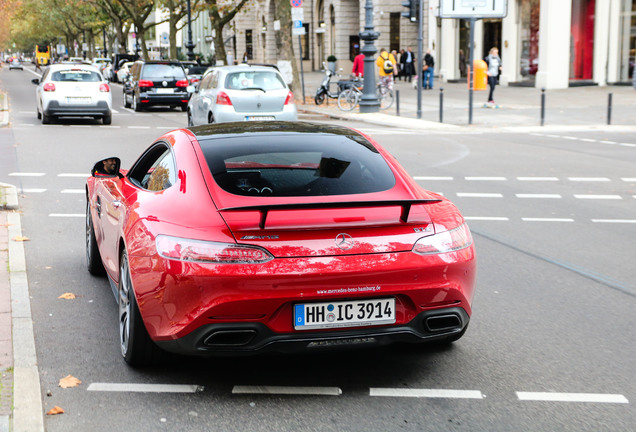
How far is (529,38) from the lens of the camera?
38250 mm

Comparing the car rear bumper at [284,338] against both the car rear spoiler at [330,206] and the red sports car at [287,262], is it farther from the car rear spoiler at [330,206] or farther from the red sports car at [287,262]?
the car rear spoiler at [330,206]

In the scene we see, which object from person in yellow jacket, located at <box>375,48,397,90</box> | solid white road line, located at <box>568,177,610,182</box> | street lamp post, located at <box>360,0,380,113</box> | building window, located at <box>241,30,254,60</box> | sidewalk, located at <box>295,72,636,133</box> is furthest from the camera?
building window, located at <box>241,30,254,60</box>

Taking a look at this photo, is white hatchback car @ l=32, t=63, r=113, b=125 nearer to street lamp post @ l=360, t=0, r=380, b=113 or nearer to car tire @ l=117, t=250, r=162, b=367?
street lamp post @ l=360, t=0, r=380, b=113

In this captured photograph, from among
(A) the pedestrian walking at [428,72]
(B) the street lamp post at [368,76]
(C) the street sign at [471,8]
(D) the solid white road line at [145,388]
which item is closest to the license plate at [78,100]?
(B) the street lamp post at [368,76]

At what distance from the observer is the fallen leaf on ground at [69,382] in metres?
4.64

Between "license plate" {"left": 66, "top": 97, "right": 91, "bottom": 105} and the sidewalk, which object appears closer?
the sidewalk

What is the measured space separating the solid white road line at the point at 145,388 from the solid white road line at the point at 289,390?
9.0 inches

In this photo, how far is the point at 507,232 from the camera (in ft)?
29.8

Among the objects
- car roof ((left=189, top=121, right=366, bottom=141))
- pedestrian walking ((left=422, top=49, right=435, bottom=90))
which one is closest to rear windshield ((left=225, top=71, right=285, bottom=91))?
car roof ((left=189, top=121, right=366, bottom=141))

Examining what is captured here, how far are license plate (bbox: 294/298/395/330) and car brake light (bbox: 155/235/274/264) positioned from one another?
0.31 metres

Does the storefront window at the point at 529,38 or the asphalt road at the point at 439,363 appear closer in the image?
the asphalt road at the point at 439,363

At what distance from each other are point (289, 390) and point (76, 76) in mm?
20636

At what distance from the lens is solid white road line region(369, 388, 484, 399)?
446 centimetres

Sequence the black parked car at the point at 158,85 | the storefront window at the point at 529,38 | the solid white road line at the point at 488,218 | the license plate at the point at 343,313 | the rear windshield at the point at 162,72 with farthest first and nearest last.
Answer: the storefront window at the point at 529,38
the rear windshield at the point at 162,72
the black parked car at the point at 158,85
the solid white road line at the point at 488,218
the license plate at the point at 343,313
